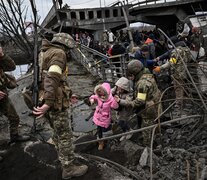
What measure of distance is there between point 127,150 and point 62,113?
1778mm

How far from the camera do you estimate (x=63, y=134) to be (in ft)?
11.6

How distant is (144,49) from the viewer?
7.04m

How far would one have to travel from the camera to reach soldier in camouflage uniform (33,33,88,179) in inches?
121

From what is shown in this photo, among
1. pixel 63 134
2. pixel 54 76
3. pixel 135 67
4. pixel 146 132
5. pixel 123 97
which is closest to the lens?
pixel 54 76

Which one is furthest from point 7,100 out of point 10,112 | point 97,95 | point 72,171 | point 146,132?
point 146,132

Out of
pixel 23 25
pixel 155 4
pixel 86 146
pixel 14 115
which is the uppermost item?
pixel 155 4

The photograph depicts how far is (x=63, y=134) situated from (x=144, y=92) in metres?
1.73

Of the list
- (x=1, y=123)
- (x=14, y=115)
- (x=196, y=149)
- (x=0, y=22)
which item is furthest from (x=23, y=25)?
(x=196, y=149)

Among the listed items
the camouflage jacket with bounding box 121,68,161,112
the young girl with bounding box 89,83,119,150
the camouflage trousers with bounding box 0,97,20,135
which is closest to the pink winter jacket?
the young girl with bounding box 89,83,119,150

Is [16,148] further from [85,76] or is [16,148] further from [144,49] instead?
[85,76]

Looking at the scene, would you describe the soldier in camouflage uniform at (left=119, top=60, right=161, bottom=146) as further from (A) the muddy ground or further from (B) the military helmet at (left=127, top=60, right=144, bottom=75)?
(A) the muddy ground

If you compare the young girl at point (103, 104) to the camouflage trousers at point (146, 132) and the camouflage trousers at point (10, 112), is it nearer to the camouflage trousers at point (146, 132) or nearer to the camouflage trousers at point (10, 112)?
the camouflage trousers at point (146, 132)

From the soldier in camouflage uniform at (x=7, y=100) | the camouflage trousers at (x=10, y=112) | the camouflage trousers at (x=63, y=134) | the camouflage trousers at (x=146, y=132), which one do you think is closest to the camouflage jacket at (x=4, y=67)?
the soldier in camouflage uniform at (x=7, y=100)

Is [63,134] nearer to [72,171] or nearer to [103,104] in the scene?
[72,171]
